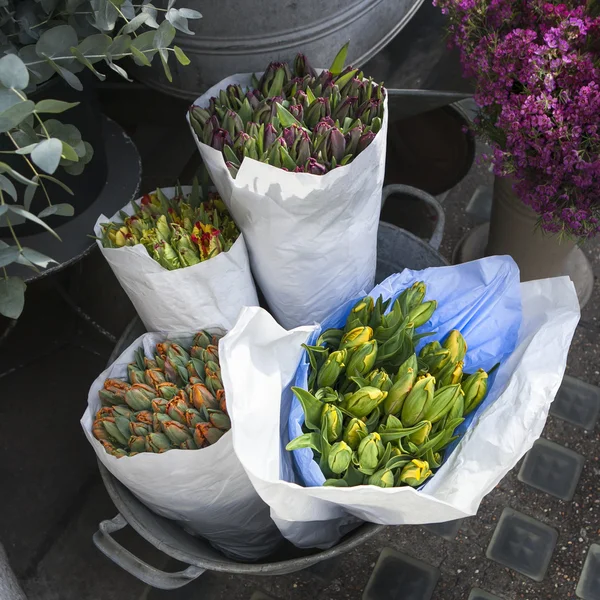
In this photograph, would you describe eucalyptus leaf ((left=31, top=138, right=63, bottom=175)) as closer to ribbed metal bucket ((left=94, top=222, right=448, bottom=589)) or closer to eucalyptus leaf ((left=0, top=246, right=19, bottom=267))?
eucalyptus leaf ((left=0, top=246, right=19, bottom=267))

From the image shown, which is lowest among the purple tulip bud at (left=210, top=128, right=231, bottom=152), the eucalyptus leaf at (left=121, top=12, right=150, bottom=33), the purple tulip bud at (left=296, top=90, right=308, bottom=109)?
the purple tulip bud at (left=210, top=128, right=231, bottom=152)

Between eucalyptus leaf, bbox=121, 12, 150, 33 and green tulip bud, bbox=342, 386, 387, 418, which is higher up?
eucalyptus leaf, bbox=121, 12, 150, 33

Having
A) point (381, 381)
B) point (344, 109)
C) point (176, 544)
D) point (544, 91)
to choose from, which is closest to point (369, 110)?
point (344, 109)

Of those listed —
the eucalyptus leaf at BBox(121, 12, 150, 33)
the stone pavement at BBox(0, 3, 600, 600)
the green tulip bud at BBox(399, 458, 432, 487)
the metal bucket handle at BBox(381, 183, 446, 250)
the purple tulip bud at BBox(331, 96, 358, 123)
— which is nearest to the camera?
the eucalyptus leaf at BBox(121, 12, 150, 33)

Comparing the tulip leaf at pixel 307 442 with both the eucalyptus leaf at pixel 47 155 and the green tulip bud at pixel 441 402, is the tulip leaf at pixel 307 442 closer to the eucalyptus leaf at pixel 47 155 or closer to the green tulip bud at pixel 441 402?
the green tulip bud at pixel 441 402

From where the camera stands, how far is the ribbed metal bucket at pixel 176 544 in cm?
82

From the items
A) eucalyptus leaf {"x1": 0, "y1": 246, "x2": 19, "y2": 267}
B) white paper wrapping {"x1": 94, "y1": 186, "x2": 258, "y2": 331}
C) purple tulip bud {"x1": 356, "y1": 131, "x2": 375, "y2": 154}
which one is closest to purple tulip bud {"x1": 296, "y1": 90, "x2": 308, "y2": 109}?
purple tulip bud {"x1": 356, "y1": 131, "x2": 375, "y2": 154}

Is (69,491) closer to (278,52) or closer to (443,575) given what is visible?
(443,575)

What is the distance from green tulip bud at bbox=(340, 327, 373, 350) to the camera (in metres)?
0.86

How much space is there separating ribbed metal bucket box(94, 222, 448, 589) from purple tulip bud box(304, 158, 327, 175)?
1.09ft

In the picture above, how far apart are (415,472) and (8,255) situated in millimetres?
536

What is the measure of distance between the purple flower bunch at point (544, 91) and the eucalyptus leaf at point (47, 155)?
2.15 feet

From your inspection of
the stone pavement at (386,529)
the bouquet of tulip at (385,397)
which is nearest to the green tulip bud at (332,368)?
the bouquet of tulip at (385,397)

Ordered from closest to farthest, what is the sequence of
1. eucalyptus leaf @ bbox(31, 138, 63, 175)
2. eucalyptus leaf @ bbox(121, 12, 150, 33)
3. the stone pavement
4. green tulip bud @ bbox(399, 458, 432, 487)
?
eucalyptus leaf @ bbox(31, 138, 63, 175)
eucalyptus leaf @ bbox(121, 12, 150, 33)
green tulip bud @ bbox(399, 458, 432, 487)
the stone pavement
